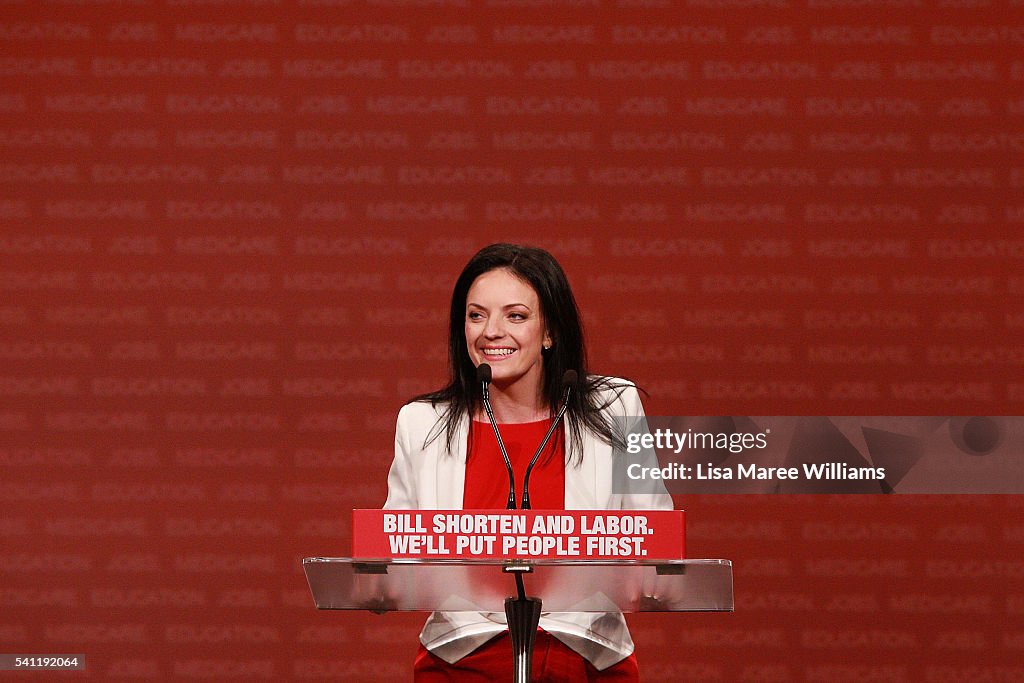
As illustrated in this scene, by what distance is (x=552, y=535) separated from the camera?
5.60 ft

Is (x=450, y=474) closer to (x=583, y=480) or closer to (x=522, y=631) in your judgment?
(x=583, y=480)

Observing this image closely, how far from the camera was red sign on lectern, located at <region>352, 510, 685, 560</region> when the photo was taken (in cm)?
170

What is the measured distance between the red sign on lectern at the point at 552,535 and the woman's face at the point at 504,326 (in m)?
0.70

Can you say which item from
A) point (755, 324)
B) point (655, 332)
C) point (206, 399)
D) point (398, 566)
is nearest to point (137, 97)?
point (206, 399)

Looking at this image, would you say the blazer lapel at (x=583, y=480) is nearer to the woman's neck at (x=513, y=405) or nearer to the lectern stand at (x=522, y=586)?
the woman's neck at (x=513, y=405)

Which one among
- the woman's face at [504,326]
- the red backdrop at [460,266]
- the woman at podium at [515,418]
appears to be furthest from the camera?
the red backdrop at [460,266]

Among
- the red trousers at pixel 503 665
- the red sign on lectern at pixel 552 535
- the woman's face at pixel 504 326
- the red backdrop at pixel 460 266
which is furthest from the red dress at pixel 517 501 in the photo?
the red backdrop at pixel 460 266

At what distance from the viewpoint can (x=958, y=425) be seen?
326 centimetres

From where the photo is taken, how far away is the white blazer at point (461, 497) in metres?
2.09

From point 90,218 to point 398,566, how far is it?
209cm

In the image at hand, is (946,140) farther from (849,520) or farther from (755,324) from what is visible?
(849,520)

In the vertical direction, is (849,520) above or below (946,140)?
below

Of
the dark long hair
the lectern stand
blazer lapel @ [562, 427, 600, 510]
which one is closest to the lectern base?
the lectern stand

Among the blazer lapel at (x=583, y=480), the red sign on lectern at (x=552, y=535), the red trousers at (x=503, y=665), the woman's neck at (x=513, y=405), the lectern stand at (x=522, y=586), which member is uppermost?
the woman's neck at (x=513, y=405)
